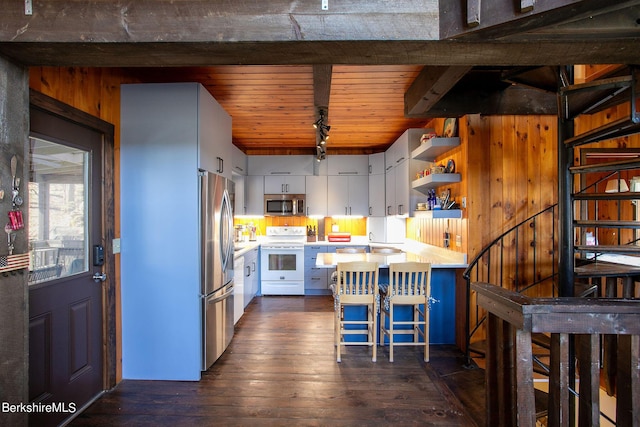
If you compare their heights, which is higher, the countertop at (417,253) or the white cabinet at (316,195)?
the white cabinet at (316,195)

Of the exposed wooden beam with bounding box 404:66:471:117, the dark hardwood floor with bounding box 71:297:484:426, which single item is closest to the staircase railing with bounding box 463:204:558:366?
the dark hardwood floor with bounding box 71:297:484:426

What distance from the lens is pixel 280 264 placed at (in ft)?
17.0

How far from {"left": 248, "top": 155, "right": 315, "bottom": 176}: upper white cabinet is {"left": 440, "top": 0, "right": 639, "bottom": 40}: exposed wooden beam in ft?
13.9

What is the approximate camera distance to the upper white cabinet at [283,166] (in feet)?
17.9

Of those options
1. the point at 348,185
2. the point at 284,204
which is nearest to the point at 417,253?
the point at 348,185

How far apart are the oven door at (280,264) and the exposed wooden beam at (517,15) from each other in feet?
14.0

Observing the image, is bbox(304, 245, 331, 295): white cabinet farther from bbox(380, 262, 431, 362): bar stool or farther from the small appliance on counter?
bbox(380, 262, 431, 362): bar stool

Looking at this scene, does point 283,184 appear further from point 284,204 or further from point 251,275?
point 251,275

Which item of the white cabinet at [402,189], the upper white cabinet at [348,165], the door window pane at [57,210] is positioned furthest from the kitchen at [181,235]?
the upper white cabinet at [348,165]

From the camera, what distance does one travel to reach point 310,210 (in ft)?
18.1

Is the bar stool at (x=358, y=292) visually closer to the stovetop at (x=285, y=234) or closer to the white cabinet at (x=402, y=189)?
the white cabinet at (x=402, y=189)

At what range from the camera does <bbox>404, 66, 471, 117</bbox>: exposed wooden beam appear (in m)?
2.16

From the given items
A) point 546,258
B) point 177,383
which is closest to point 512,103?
point 546,258

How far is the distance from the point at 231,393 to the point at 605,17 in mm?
3115
